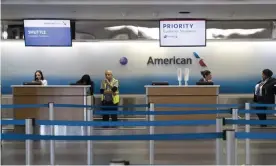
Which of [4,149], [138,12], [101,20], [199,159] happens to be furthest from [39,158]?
[101,20]

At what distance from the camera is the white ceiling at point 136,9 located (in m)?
10.7

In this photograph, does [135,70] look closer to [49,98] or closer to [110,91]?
[110,91]

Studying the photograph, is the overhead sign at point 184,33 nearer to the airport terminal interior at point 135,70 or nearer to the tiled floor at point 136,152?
the airport terminal interior at point 135,70

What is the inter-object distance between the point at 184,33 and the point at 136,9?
5.03ft

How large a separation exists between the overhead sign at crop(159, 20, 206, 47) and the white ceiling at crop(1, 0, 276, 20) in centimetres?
30

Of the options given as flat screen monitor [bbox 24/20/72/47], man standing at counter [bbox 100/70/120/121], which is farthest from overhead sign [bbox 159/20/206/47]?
flat screen monitor [bbox 24/20/72/47]

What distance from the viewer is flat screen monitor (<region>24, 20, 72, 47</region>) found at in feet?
39.8

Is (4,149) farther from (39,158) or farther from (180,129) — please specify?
(180,129)

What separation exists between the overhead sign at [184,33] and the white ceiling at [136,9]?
0.30 m

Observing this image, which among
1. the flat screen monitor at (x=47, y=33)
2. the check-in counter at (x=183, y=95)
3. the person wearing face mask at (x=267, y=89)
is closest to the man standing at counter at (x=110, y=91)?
the flat screen monitor at (x=47, y=33)

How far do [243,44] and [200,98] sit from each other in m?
4.82

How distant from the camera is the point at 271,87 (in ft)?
36.8

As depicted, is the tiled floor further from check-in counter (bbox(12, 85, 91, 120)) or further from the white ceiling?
the white ceiling

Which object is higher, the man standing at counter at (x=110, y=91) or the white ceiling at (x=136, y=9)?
the white ceiling at (x=136, y=9)
